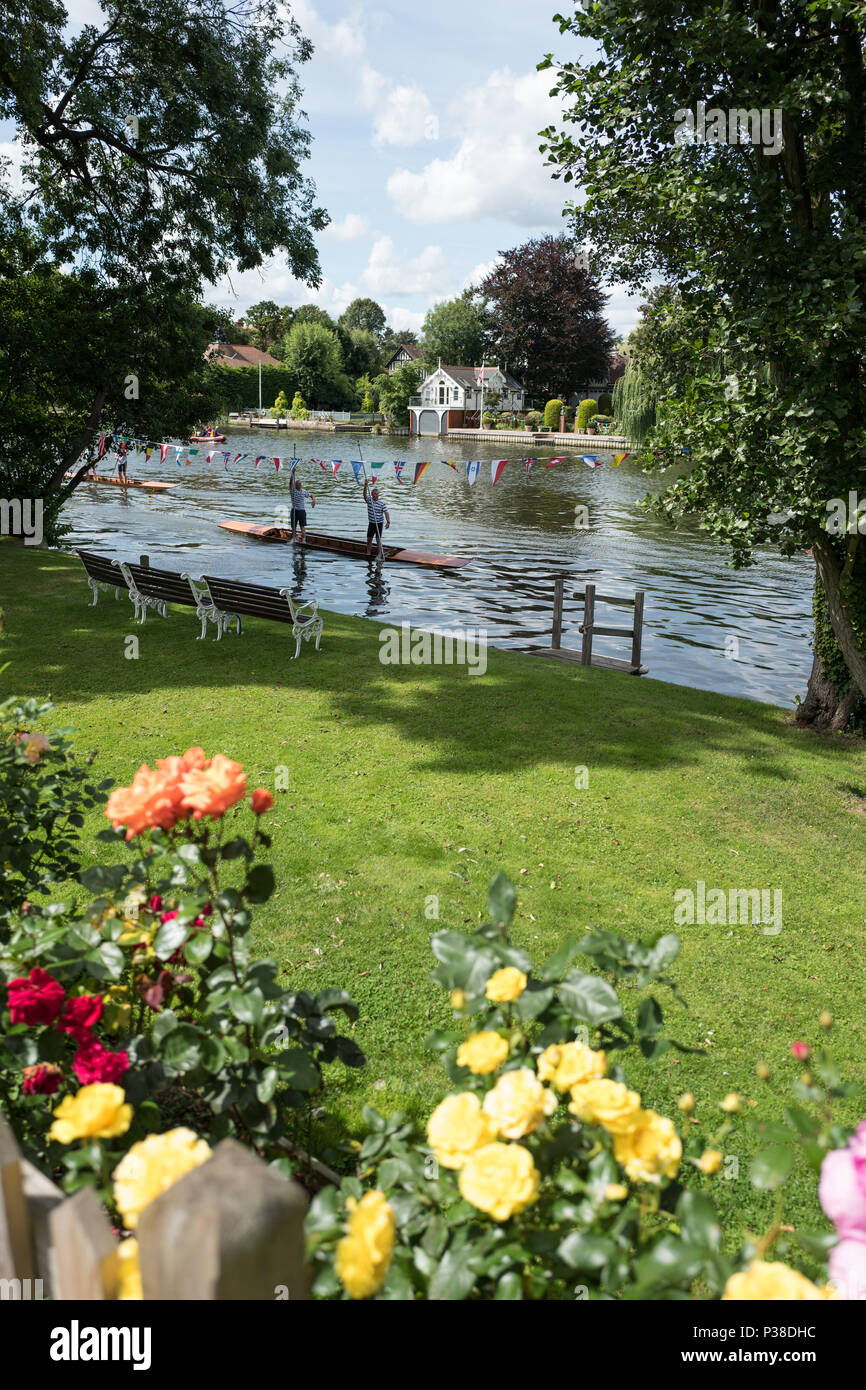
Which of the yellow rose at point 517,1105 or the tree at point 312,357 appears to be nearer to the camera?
the yellow rose at point 517,1105

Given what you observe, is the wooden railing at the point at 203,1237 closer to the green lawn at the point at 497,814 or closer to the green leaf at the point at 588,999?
the green leaf at the point at 588,999

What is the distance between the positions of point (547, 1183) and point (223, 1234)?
0.73 m

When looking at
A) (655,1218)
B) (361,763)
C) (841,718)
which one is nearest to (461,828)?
(361,763)

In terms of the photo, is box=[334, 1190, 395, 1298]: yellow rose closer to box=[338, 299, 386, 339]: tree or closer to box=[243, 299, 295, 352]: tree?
box=[243, 299, 295, 352]: tree

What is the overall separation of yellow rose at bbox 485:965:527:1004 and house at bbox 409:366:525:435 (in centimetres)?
9480

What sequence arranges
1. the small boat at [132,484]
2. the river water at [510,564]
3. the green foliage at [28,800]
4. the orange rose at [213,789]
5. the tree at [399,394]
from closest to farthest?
1. the orange rose at [213,789]
2. the green foliage at [28,800]
3. the river water at [510,564]
4. the small boat at [132,484]
5. the tree at [399,394]

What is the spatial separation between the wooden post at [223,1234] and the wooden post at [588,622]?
11.4 m

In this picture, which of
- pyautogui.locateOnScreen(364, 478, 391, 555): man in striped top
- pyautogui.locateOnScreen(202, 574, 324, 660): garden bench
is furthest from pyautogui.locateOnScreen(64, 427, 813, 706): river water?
pyautogui.locateOnScreen(202, 574, 324, 660): garden bench

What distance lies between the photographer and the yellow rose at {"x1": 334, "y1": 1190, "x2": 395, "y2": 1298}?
1414 mm

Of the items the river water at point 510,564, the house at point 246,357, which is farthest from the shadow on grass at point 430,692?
the house at point 246,357

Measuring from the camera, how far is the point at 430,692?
34.2 feet

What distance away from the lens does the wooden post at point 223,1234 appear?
126 cm

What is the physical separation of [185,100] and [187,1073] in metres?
16.9

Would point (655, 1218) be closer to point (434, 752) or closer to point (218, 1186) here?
point (218, 1186)
